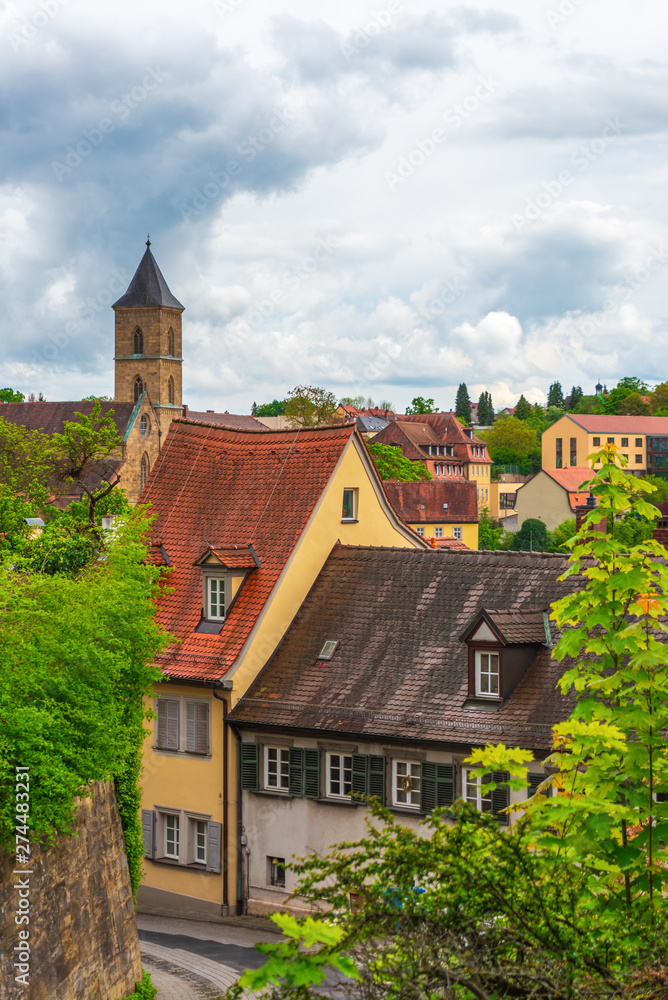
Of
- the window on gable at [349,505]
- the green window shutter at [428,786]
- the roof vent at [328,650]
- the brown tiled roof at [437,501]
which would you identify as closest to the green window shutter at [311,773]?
the roof vent at [328,650]

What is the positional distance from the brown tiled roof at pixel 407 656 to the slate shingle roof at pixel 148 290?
111099mm

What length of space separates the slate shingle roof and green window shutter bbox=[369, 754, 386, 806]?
11501cm

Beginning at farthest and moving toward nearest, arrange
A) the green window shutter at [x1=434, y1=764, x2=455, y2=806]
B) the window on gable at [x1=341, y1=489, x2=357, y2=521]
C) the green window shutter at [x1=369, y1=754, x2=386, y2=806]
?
the window on gable at [x1=341, y1=489, x2=357, y2=521], the green window shutter at [x1=369, y1=754, x2=386, y2=806], the green window shutter at [x1=434, y1=764, x2=455, y2=806]

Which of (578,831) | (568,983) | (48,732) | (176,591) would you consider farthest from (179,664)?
(568,983)

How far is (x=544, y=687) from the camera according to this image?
21594 millimetres

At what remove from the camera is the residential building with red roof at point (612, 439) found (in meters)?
138

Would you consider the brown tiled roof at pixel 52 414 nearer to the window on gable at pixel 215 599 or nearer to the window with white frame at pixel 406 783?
the window on gable at pixel 215 599

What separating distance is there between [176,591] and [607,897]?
65.3ft

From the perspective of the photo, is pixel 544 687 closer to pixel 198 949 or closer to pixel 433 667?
pixel 433 667

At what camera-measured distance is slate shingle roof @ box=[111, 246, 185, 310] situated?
132 meters

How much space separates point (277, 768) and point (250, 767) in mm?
614

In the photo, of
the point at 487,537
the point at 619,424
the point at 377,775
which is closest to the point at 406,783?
the point at 377,775

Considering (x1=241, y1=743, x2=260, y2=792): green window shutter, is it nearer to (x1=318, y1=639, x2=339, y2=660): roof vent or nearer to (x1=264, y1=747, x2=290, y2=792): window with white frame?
(x1=264, y1=747, x2=290, y2=792): window with white frame

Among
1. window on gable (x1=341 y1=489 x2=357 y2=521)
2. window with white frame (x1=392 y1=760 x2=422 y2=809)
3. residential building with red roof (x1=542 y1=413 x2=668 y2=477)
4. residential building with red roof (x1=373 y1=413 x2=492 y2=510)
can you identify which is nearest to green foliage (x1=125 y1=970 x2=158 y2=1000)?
window with white frame (x1=392 y1=760 x2=422 y2=809)
